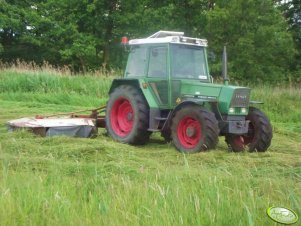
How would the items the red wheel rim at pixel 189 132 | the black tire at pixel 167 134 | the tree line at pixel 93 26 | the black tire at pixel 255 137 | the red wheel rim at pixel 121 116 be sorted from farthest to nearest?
the tree line at pixel 93 26 < the red wheel rim at pixel 121 116 < the black tire at pixel 167 134 < the black tire at pixel 255 137 < the red wheel rim at pixel 189 132

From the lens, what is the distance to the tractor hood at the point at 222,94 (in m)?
8.27

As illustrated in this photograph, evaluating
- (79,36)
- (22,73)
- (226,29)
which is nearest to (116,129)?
(22,73)

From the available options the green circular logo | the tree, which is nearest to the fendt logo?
the green circular logo

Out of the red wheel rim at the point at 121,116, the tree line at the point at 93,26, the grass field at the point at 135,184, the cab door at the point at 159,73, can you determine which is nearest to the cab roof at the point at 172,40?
the cab door at the point at 159,73

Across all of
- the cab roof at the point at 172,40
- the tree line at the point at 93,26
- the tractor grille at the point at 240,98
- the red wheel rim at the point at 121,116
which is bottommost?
the red wheel rim at the point at 121,116

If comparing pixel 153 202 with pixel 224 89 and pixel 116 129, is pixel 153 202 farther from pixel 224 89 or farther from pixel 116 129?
pixel 116 129

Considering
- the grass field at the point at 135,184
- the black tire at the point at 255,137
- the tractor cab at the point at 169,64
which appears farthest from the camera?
the tractor cab at the point at 169,64

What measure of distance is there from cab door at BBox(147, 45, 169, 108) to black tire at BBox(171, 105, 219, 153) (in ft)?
2.36

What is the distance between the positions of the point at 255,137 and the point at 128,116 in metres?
2.27

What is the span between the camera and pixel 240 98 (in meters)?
8.40

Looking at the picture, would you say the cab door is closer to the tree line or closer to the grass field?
the grass field

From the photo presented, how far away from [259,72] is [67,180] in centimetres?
1975

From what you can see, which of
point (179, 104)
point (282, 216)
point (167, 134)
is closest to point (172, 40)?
point (179, 104)

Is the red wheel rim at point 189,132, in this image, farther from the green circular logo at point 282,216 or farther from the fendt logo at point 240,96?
the green circular logo at point 282,216
